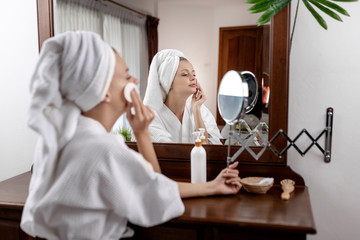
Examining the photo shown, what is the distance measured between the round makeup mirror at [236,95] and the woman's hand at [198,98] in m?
0.08

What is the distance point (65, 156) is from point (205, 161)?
1.80 ft

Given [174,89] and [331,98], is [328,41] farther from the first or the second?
[174,89]

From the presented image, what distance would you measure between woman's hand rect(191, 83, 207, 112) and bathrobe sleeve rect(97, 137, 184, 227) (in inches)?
18.4

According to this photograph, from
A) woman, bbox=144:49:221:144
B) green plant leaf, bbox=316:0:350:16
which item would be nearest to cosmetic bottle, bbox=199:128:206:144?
woman, bbox=144:49:221:144

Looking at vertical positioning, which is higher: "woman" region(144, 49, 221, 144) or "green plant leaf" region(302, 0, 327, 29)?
"green plant leaf" region(302, 0, 327, 29)

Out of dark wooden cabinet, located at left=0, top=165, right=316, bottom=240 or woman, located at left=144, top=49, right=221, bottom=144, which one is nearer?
dark wooden cabinet, located at left=0, top=165, right=316, bottom=240

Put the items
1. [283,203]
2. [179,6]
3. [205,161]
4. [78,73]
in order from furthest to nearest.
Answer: [179,6]
[205,161]
[283,203]
[78,73]

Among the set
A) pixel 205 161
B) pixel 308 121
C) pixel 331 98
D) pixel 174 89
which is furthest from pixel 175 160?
pixel 331 98

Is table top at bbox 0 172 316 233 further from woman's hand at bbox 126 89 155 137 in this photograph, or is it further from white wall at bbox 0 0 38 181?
white wall at bbox 0 0 38 181

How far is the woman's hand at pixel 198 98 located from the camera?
1.33 meters

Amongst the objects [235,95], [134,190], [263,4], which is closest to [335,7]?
[263,4]

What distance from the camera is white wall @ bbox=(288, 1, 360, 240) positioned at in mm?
1256

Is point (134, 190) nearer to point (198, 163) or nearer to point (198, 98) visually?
point (198, 163)

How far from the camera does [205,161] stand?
124 cm
